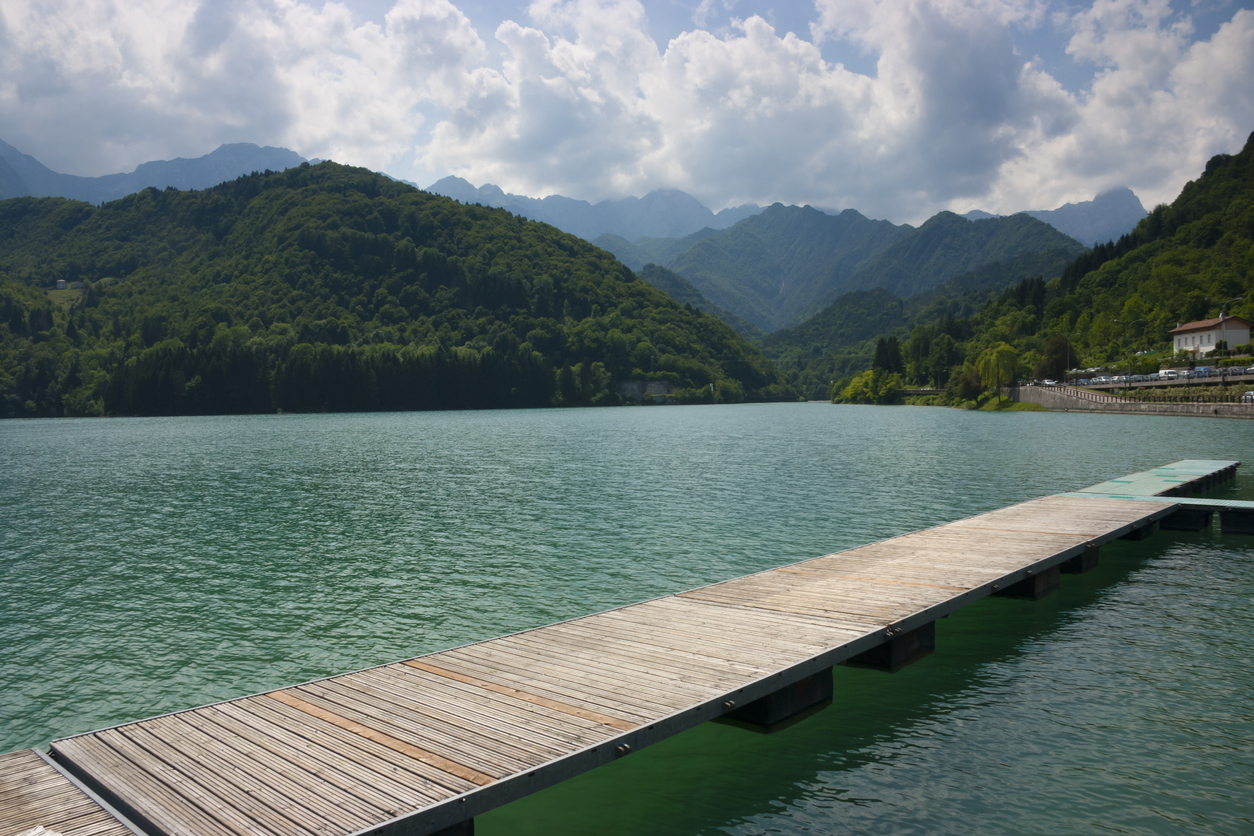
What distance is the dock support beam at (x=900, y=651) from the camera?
10.9 metres

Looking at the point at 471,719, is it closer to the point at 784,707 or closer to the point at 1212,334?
the point at 784,707

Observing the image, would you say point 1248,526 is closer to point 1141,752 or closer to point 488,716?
point 1141,752

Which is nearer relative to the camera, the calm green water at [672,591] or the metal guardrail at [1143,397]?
the calm green water at [672,591]

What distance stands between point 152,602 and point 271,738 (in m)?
11.4

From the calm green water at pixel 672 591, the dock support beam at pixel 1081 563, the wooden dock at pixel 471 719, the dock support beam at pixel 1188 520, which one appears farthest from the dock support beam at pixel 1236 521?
the wooden dock at pixel 471 719

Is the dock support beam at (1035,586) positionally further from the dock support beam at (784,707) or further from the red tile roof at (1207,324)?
the red tile roof at (1207,324)

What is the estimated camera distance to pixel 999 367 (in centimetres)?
13300

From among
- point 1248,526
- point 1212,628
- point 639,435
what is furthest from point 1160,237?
point 1212,628

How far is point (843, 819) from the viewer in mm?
7324

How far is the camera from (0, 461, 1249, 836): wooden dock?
571cm

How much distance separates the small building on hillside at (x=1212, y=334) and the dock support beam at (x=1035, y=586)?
123 metres

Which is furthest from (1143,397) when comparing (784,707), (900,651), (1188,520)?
(784,707)

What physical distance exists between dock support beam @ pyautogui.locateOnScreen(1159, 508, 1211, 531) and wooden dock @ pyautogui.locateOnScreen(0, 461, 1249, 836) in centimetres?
1366

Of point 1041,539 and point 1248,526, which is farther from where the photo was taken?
point 1248,526
